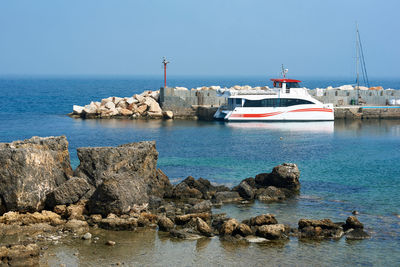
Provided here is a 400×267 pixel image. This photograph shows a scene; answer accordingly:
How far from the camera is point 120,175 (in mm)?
18734

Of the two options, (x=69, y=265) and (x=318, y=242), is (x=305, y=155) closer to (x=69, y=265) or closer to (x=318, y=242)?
(x=318, y=242)

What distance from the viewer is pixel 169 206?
771 inches

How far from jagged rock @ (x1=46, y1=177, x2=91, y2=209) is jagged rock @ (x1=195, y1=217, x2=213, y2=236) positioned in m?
4.25

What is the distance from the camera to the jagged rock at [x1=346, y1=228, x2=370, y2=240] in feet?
54.2

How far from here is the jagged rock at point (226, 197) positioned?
20.6 meters

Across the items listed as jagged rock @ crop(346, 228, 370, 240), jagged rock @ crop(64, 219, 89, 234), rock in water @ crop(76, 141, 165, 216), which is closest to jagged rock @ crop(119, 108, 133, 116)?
rock in water @ crop(76, 141, 165, 216)

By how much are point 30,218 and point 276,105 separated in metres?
32.7

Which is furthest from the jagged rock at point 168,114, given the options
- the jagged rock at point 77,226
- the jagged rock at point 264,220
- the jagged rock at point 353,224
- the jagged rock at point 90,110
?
the jagged rock at point 353,224

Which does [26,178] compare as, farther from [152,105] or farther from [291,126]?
[152,105]

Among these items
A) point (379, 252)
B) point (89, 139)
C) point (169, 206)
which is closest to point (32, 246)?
point (169, 206)

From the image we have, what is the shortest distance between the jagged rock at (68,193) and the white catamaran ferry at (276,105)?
95.3 feet

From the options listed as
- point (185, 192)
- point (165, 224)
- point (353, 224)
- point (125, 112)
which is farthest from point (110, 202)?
point (125, 112)

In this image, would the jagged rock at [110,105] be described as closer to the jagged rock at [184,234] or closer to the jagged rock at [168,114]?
the jagged rock at [168,114]

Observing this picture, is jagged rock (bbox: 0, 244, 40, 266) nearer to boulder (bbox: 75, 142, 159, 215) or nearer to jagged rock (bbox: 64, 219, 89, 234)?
jagged rock (bbox: 64, 219, 89, 234)
